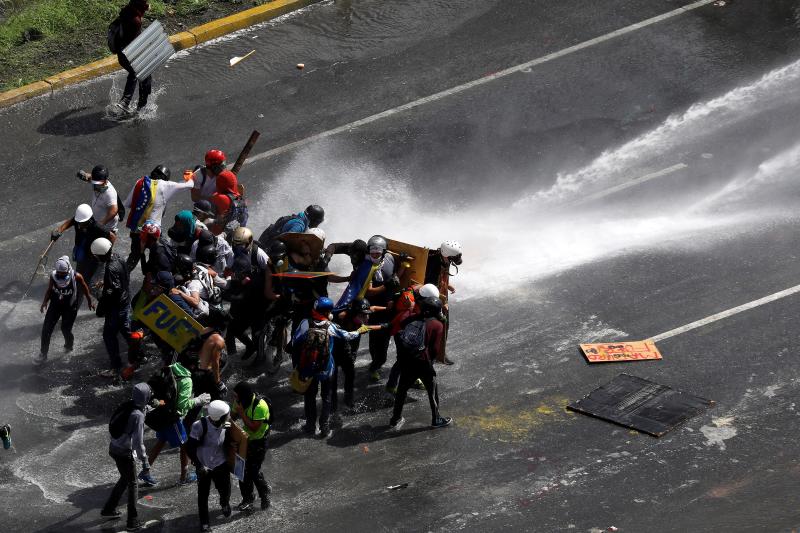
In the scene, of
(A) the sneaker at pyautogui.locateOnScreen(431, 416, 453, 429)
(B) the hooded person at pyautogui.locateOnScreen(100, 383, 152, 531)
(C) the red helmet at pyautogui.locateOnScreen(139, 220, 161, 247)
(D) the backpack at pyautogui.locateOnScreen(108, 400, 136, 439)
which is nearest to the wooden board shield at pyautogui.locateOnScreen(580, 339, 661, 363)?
(A) the sneaker at pyautogui.locateOnScreen(431, 416, 453, 429)

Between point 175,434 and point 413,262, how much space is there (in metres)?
2.94

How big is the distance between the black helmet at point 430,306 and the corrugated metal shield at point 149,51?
6726 millimetres

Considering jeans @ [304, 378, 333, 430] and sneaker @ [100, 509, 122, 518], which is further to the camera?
jeans @ [304, 378, 333, 430]

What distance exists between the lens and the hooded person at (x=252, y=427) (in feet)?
32.3

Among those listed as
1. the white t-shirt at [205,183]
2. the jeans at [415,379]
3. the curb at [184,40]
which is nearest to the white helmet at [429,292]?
the jeans at [415,379]

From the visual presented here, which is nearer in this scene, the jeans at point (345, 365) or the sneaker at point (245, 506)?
the sneaker at point (245, 506)

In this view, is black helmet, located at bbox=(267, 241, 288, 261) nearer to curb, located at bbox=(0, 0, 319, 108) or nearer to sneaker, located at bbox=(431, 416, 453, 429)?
sneaker, located at bbox=(431, 416, 453, 429)

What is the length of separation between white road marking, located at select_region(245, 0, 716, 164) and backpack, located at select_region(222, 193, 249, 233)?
103 inches

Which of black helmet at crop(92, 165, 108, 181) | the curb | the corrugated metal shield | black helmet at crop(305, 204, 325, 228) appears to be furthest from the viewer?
the curb

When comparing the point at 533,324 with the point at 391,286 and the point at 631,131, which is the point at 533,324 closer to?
the point at 391,286

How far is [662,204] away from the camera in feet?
49.7

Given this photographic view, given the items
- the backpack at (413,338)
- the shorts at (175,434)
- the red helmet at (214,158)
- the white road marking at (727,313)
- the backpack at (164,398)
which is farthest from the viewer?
the red helmet at (214,158)

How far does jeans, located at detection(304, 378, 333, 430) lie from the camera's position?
36.1ft

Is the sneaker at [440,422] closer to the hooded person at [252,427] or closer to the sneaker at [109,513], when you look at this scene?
the hooded person at [252,427]
